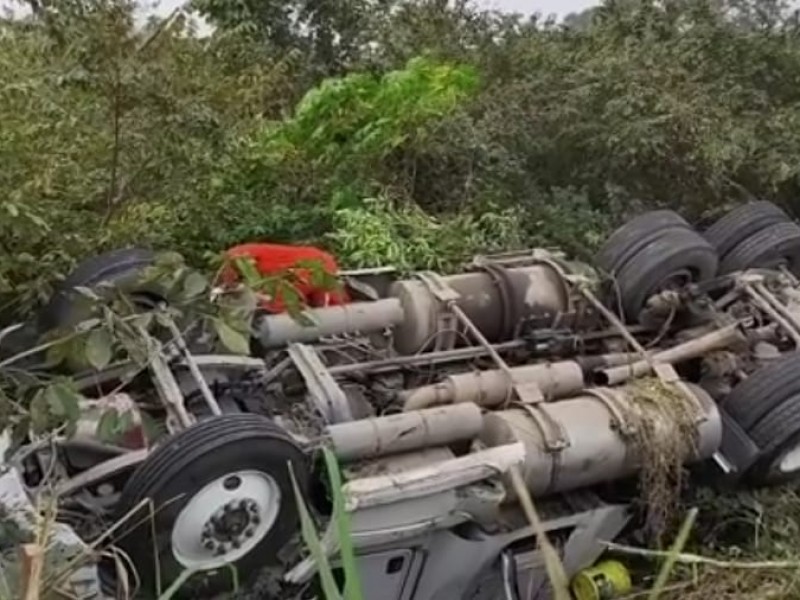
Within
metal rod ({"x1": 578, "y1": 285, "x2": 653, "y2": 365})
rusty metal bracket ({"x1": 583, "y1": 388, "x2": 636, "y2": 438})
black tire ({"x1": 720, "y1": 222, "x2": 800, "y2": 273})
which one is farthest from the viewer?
black tire ({"x1": 720, "y1": 222, "x2": 800, "y2": 273})

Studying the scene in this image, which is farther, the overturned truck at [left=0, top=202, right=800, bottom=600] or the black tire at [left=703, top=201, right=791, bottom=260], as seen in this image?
the black tire at [left=703, top=201, right=791, bottom=260]

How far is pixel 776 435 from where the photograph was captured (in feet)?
14.5

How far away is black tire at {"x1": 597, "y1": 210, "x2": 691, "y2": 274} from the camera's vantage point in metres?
5.40

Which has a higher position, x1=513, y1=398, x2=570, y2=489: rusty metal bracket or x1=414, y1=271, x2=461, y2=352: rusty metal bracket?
x1=414, y1=271, x2=461, y2=352: rusty metal bracket

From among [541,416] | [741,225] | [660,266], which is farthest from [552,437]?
[741,225]

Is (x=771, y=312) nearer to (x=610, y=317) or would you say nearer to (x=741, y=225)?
(x=610, y=317)

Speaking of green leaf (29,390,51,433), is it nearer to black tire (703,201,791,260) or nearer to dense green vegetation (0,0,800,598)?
dense green vegetation (0,0,800,598)

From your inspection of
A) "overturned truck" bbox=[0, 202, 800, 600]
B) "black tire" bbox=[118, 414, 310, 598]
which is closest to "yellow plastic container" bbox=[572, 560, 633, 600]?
"overturned truck" bbox=[0, 202, 800, 600]

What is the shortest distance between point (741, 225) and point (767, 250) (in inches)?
8.7

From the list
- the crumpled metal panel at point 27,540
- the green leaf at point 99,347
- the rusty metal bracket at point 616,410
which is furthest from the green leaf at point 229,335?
the rusty metal bracket at point 616,410

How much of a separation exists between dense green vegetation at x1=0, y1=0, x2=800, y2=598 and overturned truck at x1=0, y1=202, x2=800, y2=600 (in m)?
0.66

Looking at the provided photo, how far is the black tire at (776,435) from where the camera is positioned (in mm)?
4426

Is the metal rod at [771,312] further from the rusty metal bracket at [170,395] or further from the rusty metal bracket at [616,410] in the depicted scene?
the rusty metal bracket at [170,395]

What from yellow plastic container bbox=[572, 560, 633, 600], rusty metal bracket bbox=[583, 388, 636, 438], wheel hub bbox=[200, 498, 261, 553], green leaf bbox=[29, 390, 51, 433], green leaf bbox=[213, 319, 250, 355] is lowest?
yellow plastic container bbox=[572, 560, 633, 600]
